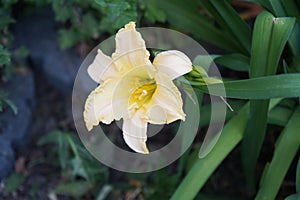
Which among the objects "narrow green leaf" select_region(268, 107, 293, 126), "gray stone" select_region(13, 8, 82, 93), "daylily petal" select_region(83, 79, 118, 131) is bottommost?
"gray stone" select_region(13, 8, 82, 93)

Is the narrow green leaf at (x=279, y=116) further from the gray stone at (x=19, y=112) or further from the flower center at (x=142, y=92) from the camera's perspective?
the gray stone at (x=19, y=112)

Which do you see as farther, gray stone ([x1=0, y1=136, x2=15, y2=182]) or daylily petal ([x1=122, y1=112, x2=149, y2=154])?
gray stone ([x1=0, y1=136, x2=15, y2=182])

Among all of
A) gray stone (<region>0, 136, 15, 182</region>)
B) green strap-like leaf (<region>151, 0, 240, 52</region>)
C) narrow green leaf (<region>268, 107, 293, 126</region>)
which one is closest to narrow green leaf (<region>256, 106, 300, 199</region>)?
narrow green leaf (<region>268, 107, 293, 126</region>)

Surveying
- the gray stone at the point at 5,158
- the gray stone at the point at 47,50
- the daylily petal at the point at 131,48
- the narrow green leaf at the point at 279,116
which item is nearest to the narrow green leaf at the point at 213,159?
the narrow green leaf at the point at 279,116

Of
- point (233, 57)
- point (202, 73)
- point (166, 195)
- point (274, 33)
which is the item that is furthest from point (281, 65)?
point (166, 195)

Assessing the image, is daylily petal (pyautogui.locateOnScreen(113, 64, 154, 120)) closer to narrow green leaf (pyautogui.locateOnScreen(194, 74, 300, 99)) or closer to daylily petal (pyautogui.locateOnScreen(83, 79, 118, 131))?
daylily petal (pyautogui.locateOnScreen(83, 79, 118, 131))

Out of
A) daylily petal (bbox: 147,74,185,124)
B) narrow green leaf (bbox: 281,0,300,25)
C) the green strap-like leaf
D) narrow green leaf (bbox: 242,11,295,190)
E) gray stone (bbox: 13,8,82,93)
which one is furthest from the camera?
gray stone (bbox: 13,8,82,93)
